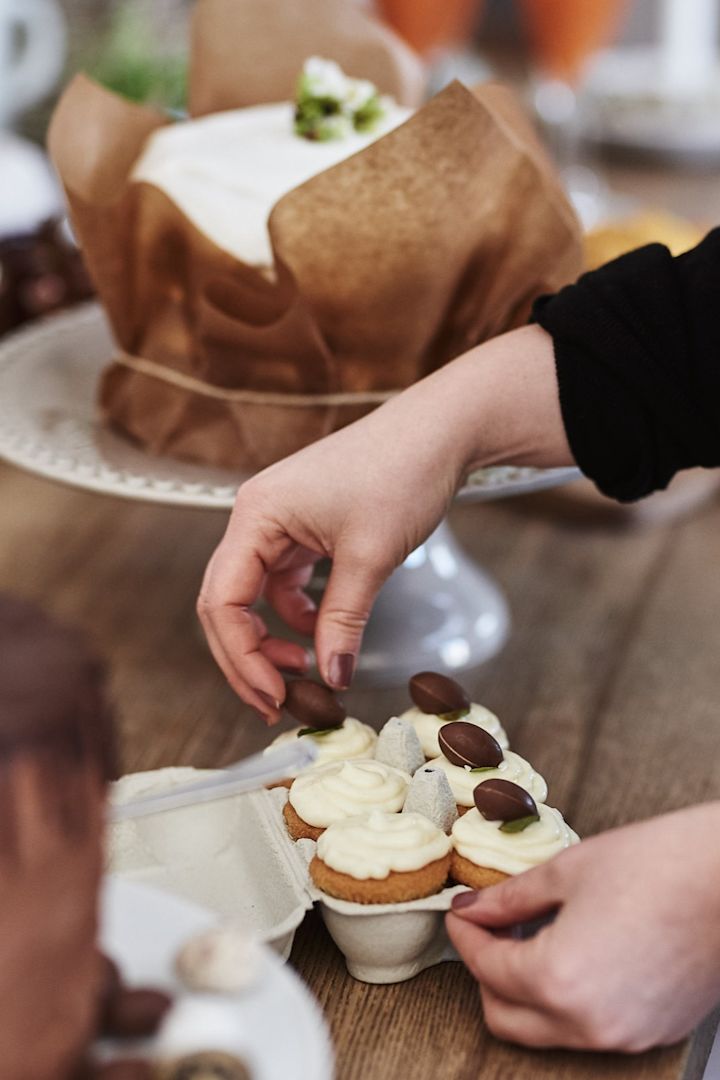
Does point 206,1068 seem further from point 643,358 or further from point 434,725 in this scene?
point 643,358

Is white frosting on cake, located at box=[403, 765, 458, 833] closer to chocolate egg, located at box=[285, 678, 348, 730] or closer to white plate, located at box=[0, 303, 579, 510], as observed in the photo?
chocolate egg, located at box=[285, 678, 348, 730]

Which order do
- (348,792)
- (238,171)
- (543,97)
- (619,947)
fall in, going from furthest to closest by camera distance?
(543,97) → (238,171) → (348,792) → (619,947)

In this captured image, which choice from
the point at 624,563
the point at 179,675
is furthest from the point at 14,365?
the point at 624,563

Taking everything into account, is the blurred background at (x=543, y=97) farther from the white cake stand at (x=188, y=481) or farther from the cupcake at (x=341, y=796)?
the cupcake at (x=341, y=796)

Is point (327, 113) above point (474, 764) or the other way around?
above

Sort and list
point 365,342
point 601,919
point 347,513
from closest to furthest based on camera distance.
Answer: point 601,919
point 347,513
point 365,342

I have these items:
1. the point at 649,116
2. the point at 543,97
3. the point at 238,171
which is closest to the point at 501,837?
the point at 238,171

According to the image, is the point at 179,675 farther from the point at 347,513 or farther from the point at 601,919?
the point at 601,919

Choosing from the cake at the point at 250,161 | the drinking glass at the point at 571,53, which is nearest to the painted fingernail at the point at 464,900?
the cake at the point at 250,161
